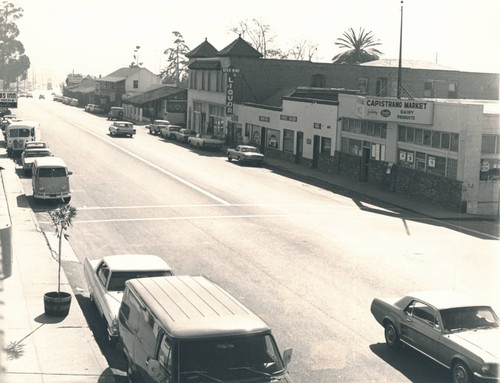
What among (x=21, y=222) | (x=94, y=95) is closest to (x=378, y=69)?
(x=21, y=222)

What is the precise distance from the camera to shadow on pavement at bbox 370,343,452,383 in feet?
44.5

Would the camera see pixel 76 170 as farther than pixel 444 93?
No

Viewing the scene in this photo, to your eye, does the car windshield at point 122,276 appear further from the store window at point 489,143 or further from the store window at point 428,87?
the store window at point 428,87

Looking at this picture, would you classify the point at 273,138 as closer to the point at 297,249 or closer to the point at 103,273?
the point at 297,249

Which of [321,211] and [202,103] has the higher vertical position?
[202,103]

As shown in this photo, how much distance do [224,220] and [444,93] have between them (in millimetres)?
48969

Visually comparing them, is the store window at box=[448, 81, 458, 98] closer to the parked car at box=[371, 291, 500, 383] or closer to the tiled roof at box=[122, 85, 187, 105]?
the tiled roof at box=[122, 85, 187, 105]

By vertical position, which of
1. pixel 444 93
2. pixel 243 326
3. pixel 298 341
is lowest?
pixel 298 341

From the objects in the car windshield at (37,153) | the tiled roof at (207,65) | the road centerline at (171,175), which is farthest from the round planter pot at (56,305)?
the tiled roof at (207,65)

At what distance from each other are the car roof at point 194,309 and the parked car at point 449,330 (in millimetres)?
4557

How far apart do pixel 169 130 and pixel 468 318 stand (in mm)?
63020

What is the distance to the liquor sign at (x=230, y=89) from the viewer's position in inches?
2717

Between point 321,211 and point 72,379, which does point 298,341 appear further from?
point 321,211

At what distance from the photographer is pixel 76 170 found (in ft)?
152
